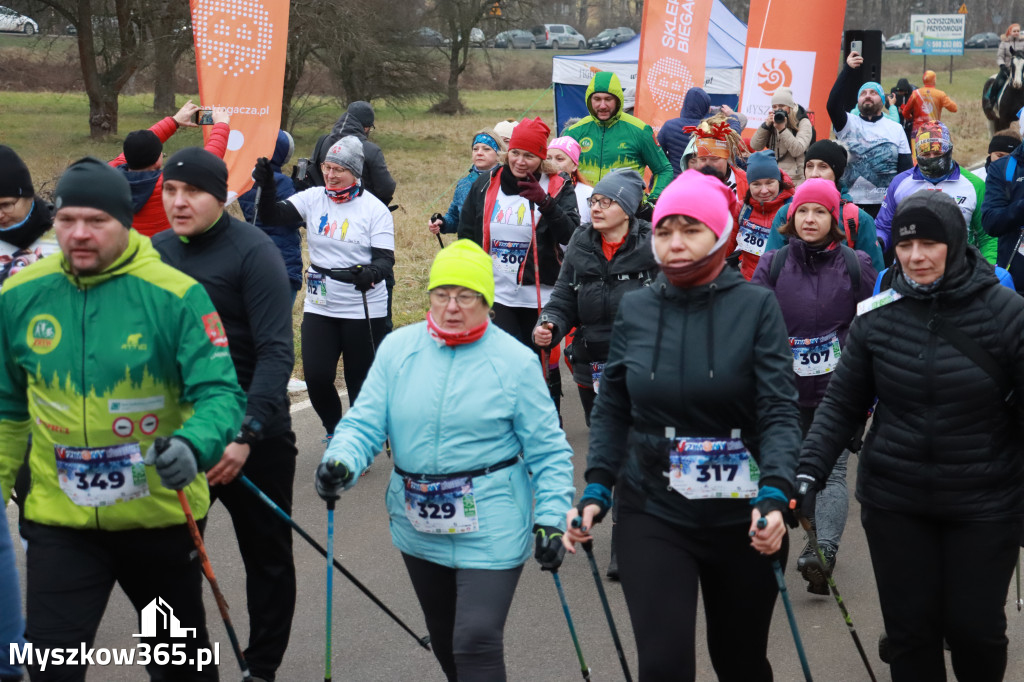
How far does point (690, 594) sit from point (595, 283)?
8.21 feet

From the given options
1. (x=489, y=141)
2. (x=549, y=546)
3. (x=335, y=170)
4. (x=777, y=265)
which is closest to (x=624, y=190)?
(x=777, y=265)

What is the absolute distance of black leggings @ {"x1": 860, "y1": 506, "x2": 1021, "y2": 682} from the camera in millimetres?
4168

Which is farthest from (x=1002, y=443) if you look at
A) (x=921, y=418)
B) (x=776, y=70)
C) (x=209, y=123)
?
(x=776, y=70)

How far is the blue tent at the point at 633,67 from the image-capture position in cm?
2302

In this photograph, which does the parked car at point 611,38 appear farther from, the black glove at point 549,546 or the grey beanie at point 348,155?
the black glove at point 549,546

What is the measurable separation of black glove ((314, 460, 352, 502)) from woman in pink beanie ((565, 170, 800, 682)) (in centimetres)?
75

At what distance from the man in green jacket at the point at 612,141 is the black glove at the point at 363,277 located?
9.17 ft

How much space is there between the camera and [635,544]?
4062 millimetres

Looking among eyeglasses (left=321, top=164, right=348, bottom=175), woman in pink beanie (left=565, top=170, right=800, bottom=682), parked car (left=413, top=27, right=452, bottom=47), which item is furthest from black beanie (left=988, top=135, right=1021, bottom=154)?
parked car (left=413, top=27, right=452, bottom=47)

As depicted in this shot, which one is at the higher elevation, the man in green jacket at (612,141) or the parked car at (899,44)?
the man in green jacket at (612,141)

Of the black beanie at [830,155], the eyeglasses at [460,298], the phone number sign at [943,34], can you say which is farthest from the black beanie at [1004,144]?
the phone number sign at [943,34]

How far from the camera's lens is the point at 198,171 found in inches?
182

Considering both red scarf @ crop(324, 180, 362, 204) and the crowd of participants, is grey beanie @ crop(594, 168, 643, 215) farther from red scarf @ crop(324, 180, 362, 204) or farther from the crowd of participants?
red scarf @ crop(324, 180, 362, 204)

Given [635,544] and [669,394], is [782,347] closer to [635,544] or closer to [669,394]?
[669,394]
